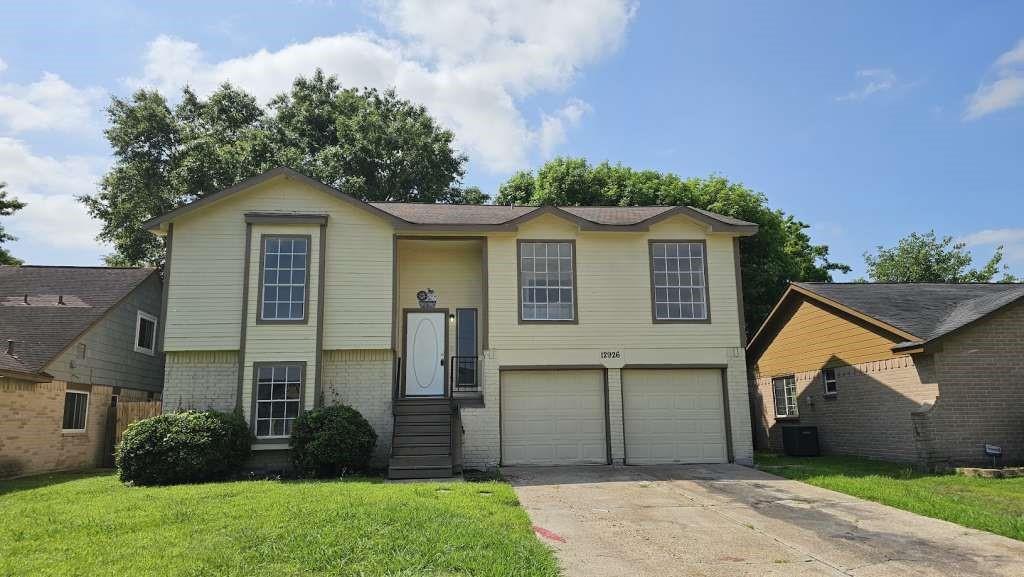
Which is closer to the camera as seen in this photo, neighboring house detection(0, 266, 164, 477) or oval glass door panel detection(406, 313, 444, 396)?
neighboring house detection(0, 266, 164, 477)

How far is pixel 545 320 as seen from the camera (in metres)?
14.7

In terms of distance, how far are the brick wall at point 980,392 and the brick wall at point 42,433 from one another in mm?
17931

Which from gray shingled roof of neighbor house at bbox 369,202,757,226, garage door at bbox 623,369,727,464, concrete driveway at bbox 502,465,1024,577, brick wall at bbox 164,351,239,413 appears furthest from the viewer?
gray shingled roof of neighbor house at bbox 369,202,757,226

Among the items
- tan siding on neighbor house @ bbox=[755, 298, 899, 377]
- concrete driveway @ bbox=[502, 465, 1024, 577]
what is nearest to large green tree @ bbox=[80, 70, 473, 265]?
tan siding on neighbor house @ bbox=[755, 298, 899, 377]

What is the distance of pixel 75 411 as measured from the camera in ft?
49.5

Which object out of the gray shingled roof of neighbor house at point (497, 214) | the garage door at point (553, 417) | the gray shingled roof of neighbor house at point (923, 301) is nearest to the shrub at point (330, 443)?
the garage door at point (553, 417)

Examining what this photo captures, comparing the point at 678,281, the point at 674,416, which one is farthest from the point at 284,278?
the point at 674,416

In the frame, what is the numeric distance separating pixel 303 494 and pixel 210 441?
3305 millimetres

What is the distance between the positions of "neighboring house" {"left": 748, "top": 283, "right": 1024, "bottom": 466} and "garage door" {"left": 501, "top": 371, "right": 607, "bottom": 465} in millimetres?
6099

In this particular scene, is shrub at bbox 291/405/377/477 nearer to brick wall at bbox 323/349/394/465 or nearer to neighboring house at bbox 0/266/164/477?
brick wall at bbox 323/349/394/465

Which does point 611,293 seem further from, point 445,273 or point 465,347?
point 445,273

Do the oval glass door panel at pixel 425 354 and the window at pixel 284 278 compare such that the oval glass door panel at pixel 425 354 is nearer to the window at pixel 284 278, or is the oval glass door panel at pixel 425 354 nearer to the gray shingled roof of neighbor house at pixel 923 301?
the window at pixel 284 278

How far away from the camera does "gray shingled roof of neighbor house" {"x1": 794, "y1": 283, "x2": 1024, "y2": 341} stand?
44.4 ft

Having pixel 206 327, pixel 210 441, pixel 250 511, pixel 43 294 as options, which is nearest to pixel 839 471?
pixel 250 511
